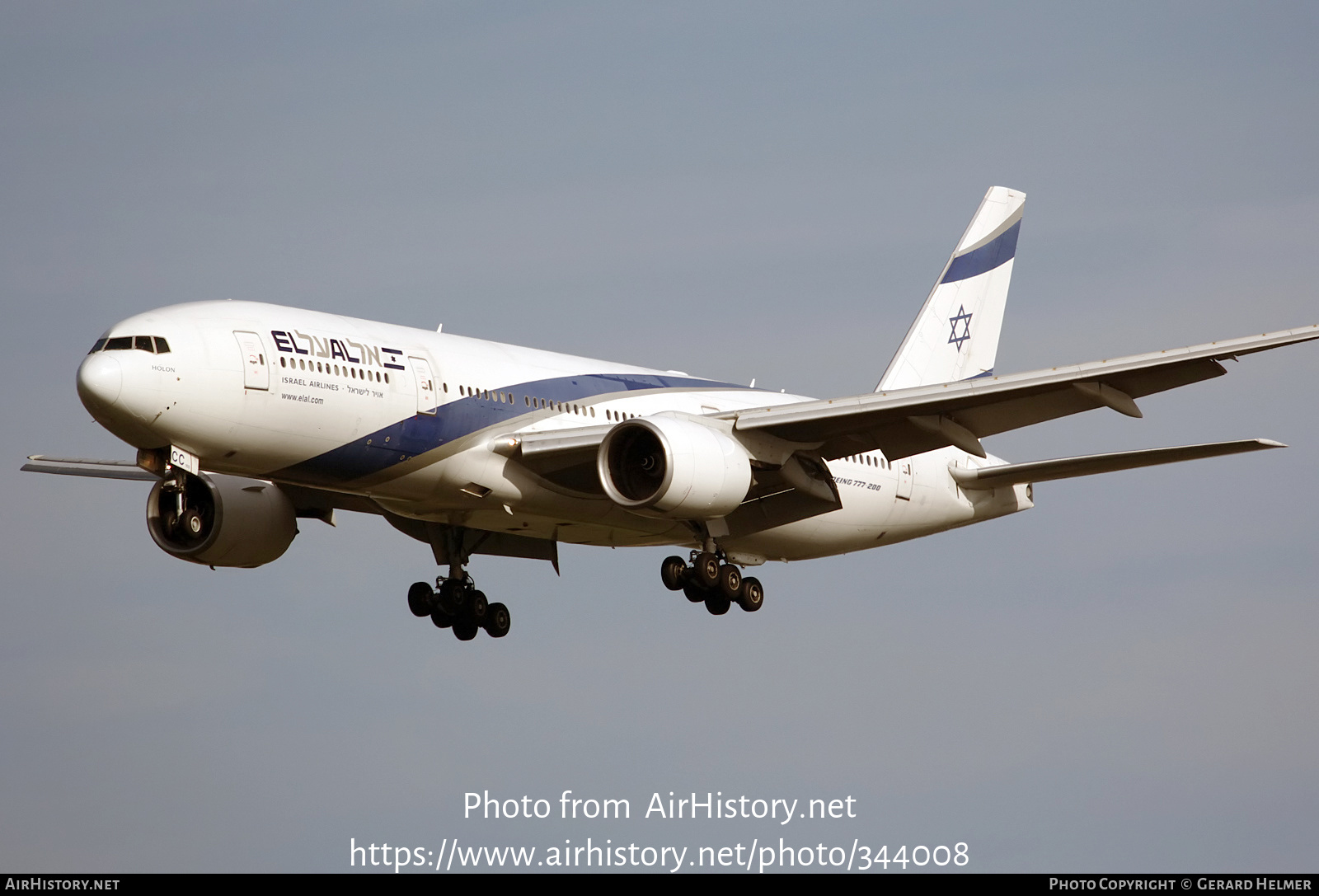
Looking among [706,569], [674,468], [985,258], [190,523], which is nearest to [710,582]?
[706,569]

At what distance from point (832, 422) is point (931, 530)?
28.4 feet

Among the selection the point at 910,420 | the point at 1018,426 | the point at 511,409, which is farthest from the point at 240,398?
the point at 1018,426

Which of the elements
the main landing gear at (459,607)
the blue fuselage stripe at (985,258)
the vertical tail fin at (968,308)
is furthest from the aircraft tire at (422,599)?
the blue fuselage stripe at (985,258)

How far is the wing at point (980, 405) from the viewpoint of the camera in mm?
28922

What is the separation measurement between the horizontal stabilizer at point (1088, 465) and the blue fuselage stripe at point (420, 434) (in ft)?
31.7

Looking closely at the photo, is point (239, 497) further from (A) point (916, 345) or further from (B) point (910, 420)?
(A) point (916, 345)

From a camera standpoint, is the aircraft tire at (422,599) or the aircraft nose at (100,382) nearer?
the aircraft nose at (100,382)

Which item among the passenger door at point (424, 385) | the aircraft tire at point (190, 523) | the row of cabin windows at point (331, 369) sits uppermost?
the passenger door at point (424, 385)

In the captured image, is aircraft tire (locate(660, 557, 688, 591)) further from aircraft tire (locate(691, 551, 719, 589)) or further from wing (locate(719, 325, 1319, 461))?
wing (locate(719, 325, 1319, 461))

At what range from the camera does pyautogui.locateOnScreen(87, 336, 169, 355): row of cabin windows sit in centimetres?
2808

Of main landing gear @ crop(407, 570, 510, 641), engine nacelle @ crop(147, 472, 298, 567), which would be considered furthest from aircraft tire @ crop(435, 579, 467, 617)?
engine nacelle @ crop(147, 472, 298, 567)

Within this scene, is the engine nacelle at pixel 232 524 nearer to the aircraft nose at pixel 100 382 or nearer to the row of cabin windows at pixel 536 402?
the row of cabin windows at pixel 536 402

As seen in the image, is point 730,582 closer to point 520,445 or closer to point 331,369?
point 520,445

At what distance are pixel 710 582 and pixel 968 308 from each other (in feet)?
44.0
